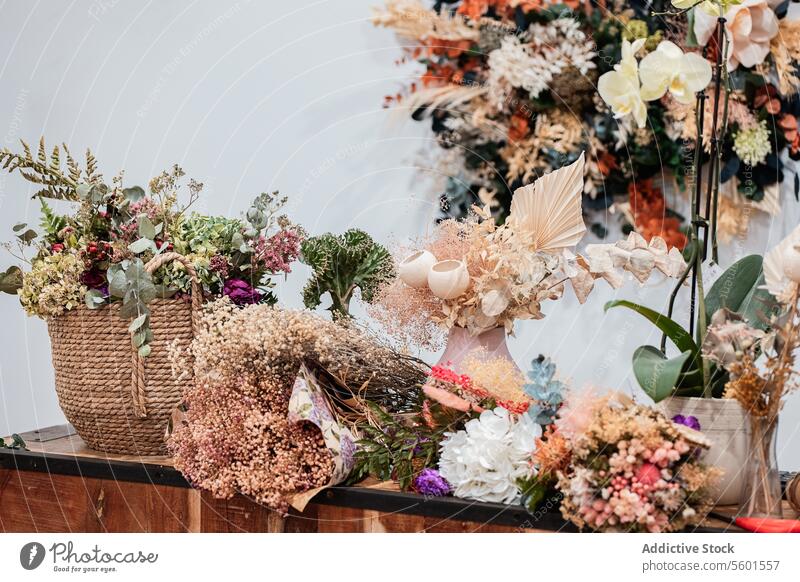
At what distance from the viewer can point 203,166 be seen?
6.15 feet

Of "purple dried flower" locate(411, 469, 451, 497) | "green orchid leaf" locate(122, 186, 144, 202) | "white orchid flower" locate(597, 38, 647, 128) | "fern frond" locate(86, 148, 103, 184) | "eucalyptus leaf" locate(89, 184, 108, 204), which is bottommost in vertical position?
"purple dried flower" locate(411, 469, 451, 497)

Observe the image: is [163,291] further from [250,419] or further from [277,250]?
[250,419]

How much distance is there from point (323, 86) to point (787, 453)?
1.25 m

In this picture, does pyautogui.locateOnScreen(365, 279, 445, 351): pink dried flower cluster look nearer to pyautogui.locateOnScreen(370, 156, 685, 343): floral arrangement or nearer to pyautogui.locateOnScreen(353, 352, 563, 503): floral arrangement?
pyautogui.locateOnScreen(370, 156, 685, 343): floral arrangement

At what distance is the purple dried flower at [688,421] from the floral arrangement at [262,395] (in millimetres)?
459

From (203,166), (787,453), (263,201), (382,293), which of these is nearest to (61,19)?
(203,166)

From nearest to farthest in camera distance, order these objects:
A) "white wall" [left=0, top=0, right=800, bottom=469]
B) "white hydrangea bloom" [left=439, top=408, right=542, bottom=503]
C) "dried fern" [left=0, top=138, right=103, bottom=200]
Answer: "white hydrangea bloom" [left=439, top=408, right=542, bottom=503], "dried fern" [left=0, top=138, right=103, bottom=200], "white wall" [left=0, top=0, right=800, bottom=469]

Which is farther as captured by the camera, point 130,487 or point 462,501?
point 130,487

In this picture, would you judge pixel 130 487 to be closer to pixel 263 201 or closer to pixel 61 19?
pixel 263 201

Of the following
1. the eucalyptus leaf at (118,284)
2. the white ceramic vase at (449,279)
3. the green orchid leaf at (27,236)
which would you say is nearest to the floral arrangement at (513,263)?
the white ceramic vase at (449,279)

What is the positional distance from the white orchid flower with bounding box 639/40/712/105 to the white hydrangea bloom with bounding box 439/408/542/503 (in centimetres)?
48

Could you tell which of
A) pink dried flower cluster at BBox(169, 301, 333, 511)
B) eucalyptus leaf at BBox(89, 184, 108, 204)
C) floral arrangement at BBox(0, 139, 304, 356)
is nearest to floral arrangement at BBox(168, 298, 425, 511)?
pink dried flower cluster at BBox(169, 301, 333, 511)

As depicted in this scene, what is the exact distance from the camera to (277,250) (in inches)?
57.6

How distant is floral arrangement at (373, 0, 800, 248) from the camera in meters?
1.89
